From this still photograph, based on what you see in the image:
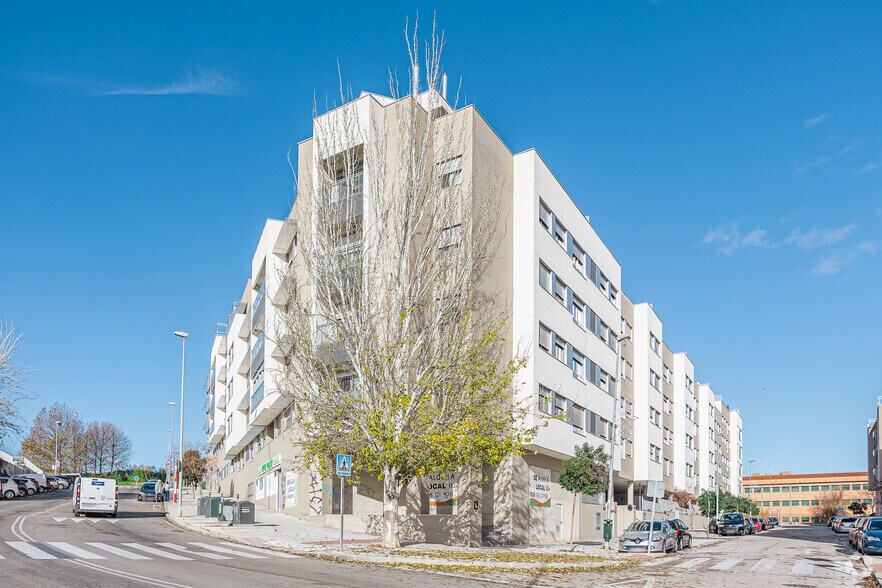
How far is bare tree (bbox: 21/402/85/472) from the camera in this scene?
328 ft

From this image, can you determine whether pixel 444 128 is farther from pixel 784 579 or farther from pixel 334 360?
pixel 784 579

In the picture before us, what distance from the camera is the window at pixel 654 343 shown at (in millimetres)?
61791

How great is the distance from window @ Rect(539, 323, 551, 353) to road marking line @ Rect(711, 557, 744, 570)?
11.5 m

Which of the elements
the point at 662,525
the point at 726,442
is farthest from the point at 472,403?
the point at 726,442

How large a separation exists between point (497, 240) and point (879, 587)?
19.1 meters

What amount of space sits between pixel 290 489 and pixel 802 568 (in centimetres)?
2398

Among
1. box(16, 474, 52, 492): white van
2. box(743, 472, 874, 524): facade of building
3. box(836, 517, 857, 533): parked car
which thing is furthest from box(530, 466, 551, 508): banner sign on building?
box(743, 472, 874, 524): facade of building

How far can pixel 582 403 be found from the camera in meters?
42.2

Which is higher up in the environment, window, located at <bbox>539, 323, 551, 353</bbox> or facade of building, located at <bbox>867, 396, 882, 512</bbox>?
window, located at <bbox>539, 323, 551, 353</bbox>

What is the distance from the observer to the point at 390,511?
26000 mm

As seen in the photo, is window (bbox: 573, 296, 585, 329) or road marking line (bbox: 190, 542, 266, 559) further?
window (bbox: 573, 296, 585, 329)

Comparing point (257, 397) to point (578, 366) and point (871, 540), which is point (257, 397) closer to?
point (578, 366)

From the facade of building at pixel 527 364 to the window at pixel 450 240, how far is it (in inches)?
61.9

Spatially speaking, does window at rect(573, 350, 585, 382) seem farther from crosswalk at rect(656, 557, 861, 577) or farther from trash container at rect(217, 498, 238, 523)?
trash container at rect(217, 498, 238, 523)
